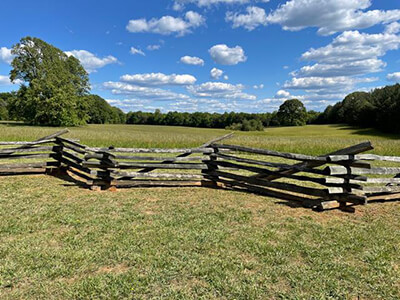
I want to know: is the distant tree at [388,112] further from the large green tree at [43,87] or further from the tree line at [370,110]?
the large green tree at [43,87]

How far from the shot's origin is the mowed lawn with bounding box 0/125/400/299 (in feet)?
10.4

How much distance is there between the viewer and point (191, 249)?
4148 millimetres

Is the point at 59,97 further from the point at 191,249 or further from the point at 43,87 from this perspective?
the point at 191,249

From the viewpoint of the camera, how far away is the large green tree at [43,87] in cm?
4025

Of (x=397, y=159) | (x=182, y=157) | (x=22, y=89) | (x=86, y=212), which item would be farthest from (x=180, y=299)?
(x=22, y=89)

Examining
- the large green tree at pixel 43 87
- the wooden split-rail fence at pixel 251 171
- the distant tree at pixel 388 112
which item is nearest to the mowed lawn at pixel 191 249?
the wooden split-rail fence at pixel 251 171

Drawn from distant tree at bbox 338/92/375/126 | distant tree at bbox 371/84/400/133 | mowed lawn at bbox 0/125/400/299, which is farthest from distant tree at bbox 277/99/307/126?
mowed lawn at bbox 0/125/400/299

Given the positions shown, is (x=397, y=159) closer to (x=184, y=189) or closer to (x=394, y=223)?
(x=394, y=223)

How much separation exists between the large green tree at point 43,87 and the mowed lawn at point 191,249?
3972 cm

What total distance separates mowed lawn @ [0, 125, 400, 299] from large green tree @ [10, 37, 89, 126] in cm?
3972

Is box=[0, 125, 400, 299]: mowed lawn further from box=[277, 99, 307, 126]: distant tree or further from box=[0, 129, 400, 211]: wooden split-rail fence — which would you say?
box=[277, 99, 307, 126]: distant tree

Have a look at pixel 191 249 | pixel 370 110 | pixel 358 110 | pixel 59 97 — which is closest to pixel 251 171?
pixel 191 249

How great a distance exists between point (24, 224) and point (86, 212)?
3.78 ft

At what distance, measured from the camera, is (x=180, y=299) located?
9.77 feet
